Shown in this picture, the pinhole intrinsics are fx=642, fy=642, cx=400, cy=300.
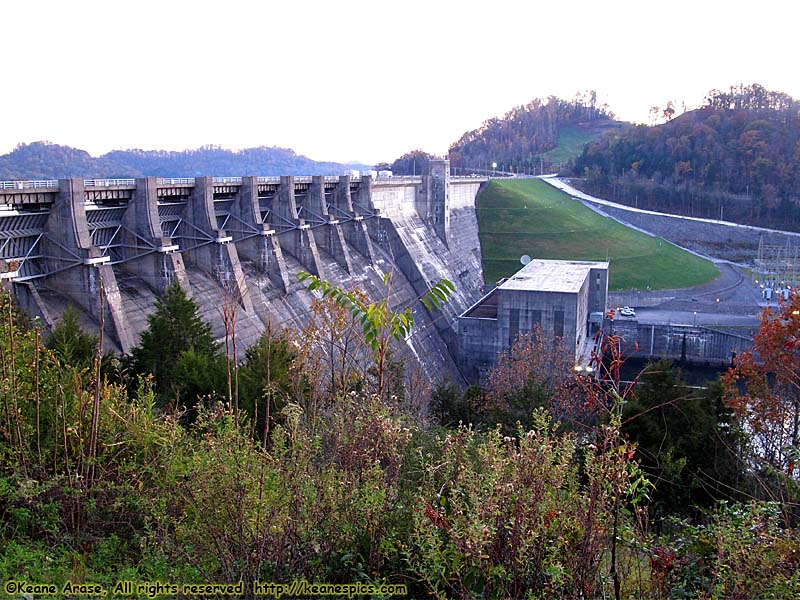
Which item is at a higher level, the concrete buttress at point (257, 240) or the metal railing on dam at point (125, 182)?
the metal railing on dam at point (125, 182)

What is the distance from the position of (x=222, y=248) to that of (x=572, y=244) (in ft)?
146

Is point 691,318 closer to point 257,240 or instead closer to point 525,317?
point 525,317

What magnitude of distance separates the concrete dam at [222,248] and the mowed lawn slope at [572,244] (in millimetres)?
13187

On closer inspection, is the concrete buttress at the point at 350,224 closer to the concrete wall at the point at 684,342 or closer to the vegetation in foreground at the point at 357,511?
the concrete wall at the point at 684,342

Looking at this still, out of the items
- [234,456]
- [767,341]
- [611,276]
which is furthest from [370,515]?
[611,276]

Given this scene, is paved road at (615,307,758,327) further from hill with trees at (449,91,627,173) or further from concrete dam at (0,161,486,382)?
hill with trees at (449,91,627,173)

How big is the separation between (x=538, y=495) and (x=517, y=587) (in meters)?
→ 0.78

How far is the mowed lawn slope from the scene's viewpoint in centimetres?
5806

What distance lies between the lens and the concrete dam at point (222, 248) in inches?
807

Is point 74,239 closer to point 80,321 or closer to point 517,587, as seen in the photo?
point 80,321

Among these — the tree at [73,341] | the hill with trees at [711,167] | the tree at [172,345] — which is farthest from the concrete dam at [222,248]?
the hill with trees at [711,167]

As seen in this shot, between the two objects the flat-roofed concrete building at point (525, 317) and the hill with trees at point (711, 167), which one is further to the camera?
the hill with trees at point (711, 167)

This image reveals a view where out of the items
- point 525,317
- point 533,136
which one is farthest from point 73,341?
point 533,136

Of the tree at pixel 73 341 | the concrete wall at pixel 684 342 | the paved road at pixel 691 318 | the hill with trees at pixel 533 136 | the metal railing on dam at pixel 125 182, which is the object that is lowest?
the concrete wall at pixel 684 342
